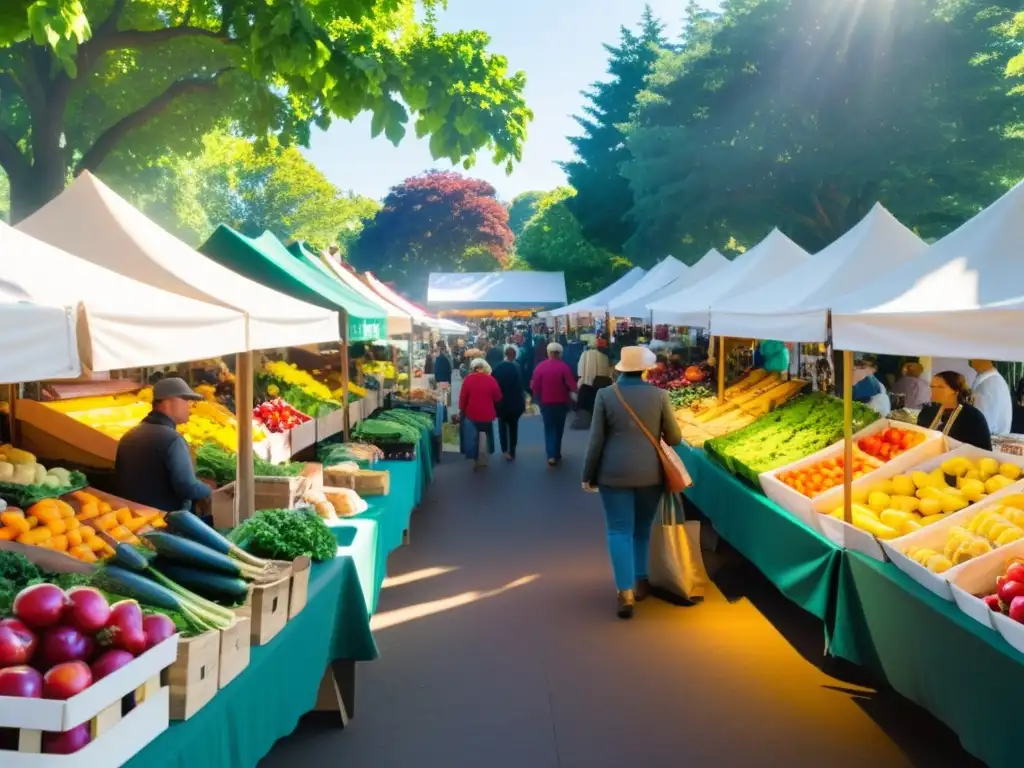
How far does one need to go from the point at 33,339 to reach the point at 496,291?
2934cm

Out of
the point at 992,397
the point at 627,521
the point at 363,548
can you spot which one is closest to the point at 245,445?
the point at 363,548

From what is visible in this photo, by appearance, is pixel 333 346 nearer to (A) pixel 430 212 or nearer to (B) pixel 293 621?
(B) pixel 293 621

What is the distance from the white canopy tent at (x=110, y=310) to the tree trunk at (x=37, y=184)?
393 inches

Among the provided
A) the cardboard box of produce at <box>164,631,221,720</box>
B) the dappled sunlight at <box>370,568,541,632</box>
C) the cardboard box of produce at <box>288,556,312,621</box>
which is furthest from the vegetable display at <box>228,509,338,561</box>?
the dappled sunlight at <box>370,568,541,632</box>

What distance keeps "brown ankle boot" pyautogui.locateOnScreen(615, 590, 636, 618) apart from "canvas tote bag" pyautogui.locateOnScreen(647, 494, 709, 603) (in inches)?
17.8

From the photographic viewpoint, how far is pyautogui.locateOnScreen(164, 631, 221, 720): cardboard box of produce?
114 inches

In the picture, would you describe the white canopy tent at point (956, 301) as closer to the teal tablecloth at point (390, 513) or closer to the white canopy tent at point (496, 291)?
the teal tablecloth at point (390, 513)

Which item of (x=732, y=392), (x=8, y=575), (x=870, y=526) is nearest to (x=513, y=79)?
(x=732, y=392)

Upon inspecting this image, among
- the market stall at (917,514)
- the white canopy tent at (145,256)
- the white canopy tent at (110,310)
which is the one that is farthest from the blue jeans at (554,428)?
the white canopy tent at (110,310)

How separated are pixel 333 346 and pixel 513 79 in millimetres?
7709

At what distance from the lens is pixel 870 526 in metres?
5.52

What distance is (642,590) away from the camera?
7.37m

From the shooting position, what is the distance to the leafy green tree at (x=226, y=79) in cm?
595

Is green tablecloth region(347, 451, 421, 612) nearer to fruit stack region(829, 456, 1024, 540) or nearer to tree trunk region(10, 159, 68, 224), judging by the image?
fruit stack region(829, 456, 1024, 540)
